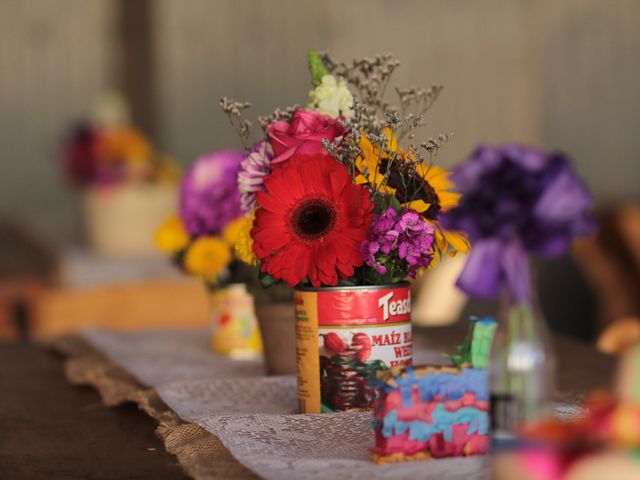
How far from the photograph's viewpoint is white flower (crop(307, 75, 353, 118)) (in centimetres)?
112

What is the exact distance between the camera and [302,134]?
3.50 ft

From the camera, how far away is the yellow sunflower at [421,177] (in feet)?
3.36

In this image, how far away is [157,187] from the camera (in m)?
3.28

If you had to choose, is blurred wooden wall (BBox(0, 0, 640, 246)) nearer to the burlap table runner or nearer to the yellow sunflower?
the burlap table runner

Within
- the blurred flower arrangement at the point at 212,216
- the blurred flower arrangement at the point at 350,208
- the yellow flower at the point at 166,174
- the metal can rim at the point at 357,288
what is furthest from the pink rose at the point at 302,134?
the yellow flower at the point at 166,174

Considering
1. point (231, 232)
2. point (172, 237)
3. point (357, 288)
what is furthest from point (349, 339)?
point (172, 237)

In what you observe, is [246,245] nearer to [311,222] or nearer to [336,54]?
[311,222]

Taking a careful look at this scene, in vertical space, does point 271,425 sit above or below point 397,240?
below

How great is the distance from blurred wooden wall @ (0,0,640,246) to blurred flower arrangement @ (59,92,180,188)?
0.89 meters

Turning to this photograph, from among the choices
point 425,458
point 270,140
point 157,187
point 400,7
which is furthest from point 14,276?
point 425,458

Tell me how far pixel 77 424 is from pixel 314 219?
0.37 meters

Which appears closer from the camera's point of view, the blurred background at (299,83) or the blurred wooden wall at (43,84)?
the blurred background at (299,83)

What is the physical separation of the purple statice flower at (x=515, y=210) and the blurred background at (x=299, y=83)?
227cm

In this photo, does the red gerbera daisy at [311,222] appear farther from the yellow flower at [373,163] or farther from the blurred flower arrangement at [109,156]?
the blurred flower arrangement at [109,156]
